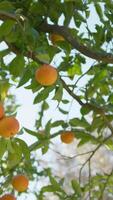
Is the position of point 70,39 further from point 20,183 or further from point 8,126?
point 20,183

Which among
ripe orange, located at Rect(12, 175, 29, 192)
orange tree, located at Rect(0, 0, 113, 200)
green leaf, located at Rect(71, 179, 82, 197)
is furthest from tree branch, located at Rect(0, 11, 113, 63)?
green leaf, located at Rect(71, 179, 82, 197)

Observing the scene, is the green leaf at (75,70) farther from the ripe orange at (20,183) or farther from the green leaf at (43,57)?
the green leaf at (43,57)

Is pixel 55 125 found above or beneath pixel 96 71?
beneath

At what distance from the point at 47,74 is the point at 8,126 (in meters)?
0.21

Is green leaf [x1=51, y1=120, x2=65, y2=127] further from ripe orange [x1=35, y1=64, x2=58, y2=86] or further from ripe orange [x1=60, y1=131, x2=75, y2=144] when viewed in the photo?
ripe orange [x1=35, y1=64, x2=58, y2=86]

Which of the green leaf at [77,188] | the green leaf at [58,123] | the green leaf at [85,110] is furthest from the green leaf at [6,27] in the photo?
the green leaf at [77,188]

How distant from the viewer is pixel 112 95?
79.2 inches

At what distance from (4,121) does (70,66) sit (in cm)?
64

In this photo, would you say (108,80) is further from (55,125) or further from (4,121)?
(4,121)

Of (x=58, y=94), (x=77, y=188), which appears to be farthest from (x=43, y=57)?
(x=77, y=188)

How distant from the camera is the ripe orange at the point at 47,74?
55.3 inches

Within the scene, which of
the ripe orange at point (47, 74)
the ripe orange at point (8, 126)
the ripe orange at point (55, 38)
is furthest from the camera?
the ripe orange at point (55, 38)

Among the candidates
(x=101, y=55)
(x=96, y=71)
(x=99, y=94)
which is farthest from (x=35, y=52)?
(x=99, y=94)

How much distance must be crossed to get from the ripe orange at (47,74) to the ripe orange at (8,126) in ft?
0.55
